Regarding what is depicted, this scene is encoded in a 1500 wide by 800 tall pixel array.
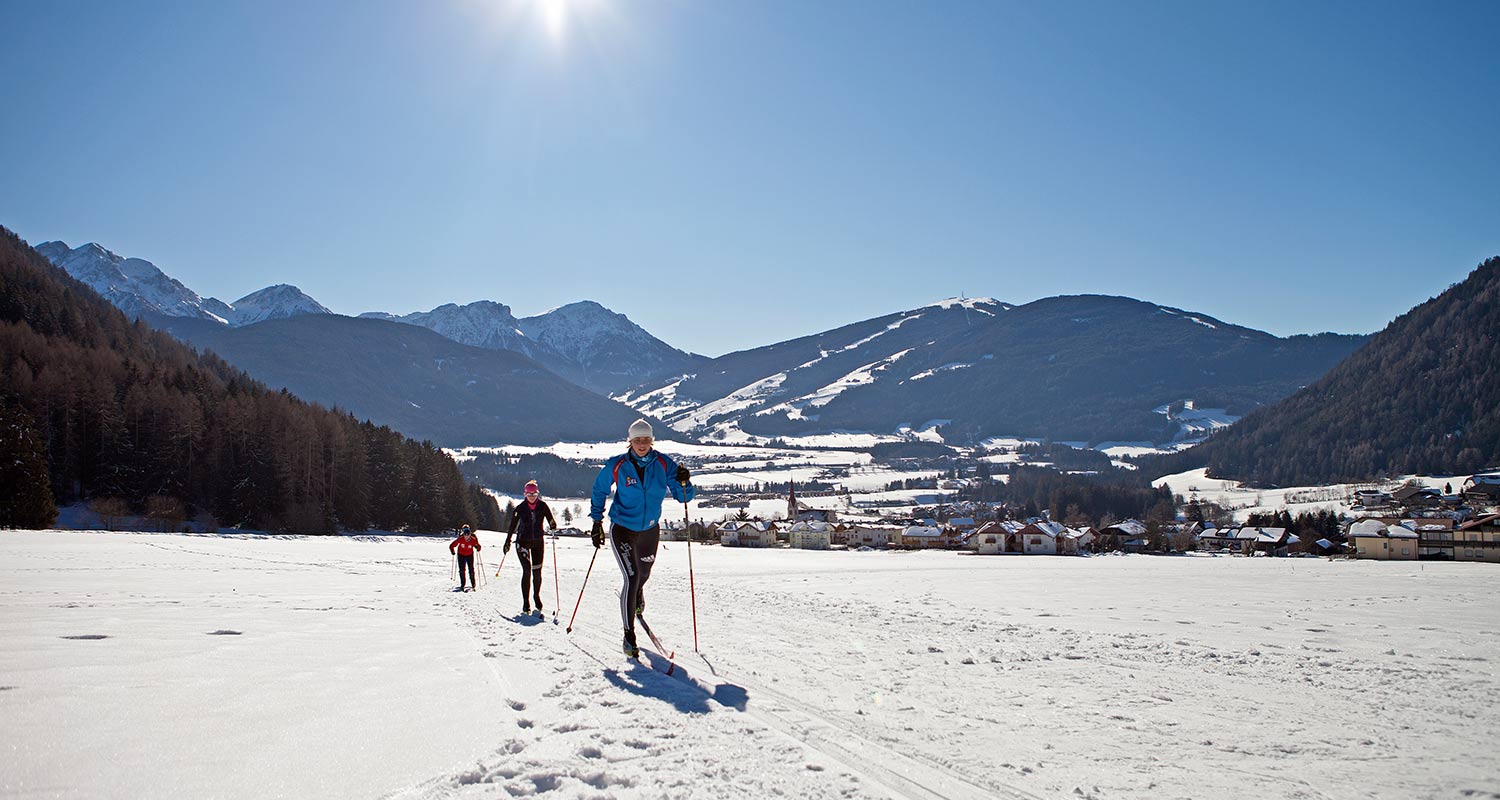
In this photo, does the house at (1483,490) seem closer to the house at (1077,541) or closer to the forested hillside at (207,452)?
the house at (1077,541)

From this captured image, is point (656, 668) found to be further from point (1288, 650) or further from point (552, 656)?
point (1288, 650)

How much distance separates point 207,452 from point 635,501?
2750 inches

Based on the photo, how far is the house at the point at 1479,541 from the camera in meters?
68.3

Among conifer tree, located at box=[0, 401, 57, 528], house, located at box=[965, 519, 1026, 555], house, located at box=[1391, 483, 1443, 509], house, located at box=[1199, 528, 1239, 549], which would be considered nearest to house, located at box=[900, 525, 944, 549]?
house, located at box=[965, 519, 1026, 555]

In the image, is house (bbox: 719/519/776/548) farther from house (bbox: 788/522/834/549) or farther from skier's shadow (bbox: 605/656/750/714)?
skier's shadow (bbox: 605/656/750/714)

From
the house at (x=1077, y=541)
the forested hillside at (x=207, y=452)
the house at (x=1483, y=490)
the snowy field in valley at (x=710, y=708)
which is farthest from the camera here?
the house at (x=1483, y=490)

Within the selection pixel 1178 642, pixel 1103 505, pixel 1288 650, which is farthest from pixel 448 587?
pixel 1103 505

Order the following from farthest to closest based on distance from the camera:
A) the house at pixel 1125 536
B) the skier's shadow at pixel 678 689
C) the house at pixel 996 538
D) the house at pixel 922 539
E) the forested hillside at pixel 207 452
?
1. the house at pixel 922 539
2. the house at pixel 1125 536
3. the house at pixel 996 538
4. the forested hillside at pixel 207 452
5. the skier's shadow at pixel 678 689

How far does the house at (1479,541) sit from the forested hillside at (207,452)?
3759 inches

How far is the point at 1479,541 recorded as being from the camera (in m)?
70.8

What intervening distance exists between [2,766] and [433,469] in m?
77.3

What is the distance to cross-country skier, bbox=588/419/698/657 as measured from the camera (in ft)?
28.1

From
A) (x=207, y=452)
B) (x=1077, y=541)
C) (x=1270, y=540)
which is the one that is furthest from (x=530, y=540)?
(x=1270, y=540)

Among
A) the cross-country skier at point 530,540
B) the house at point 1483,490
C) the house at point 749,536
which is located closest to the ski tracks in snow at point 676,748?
the cross-country skier at point 530,540
